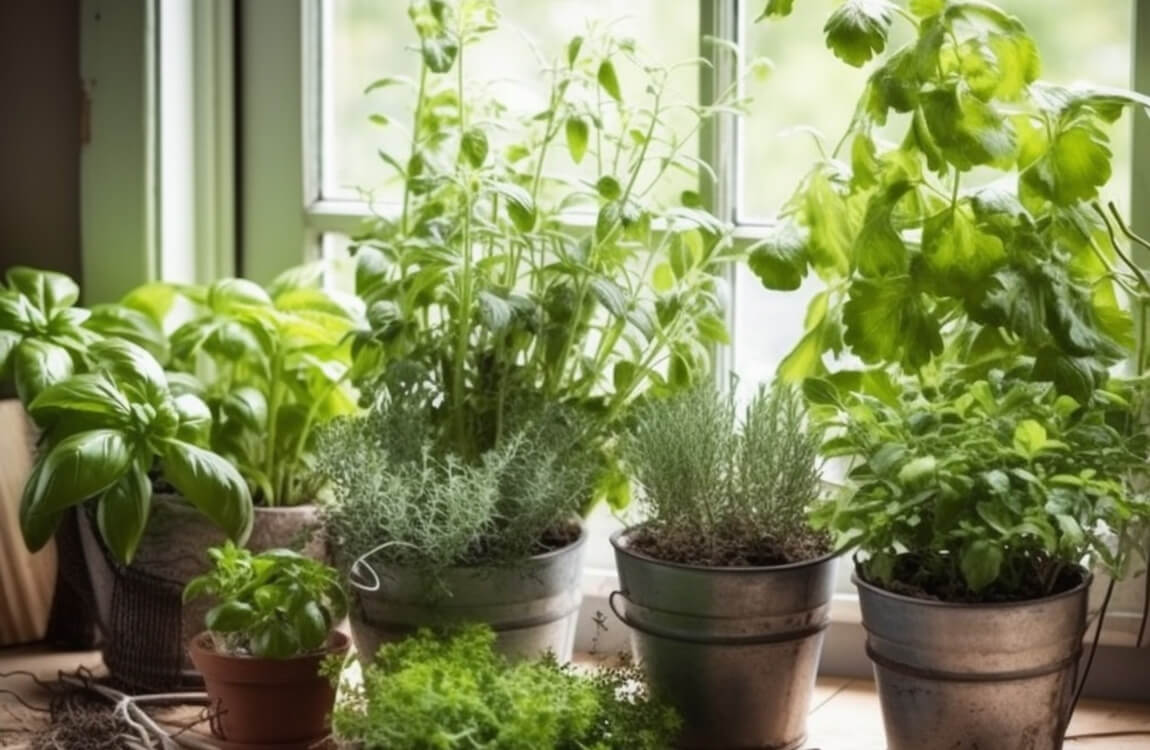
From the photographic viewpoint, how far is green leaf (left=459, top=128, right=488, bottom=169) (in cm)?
147

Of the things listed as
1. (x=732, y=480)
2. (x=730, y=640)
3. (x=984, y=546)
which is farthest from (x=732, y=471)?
(x=984, y=546)

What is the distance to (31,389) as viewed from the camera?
1503mm

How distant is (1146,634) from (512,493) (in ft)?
1.90

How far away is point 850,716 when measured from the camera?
60.1 inches

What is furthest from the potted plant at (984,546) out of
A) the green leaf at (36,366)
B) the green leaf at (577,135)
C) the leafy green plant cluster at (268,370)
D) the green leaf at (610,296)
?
the green leaf at (36,366)

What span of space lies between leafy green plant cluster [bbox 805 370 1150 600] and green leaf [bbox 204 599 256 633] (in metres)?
0.45

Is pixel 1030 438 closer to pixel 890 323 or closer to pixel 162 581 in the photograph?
→ pixel 890 323

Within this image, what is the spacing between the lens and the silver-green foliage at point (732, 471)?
136cm

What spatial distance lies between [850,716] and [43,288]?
33.1 inches

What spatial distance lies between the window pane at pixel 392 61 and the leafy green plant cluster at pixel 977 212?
40 centimetres

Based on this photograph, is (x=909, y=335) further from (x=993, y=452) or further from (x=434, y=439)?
(x=434, y=439)

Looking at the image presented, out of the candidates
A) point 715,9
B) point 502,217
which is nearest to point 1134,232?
point 715,9

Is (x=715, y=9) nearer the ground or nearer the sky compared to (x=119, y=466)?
nearer the sky

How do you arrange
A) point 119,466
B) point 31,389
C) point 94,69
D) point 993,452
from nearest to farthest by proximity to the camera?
point 993,452, point 119,466, point 31,389, point 94,69
